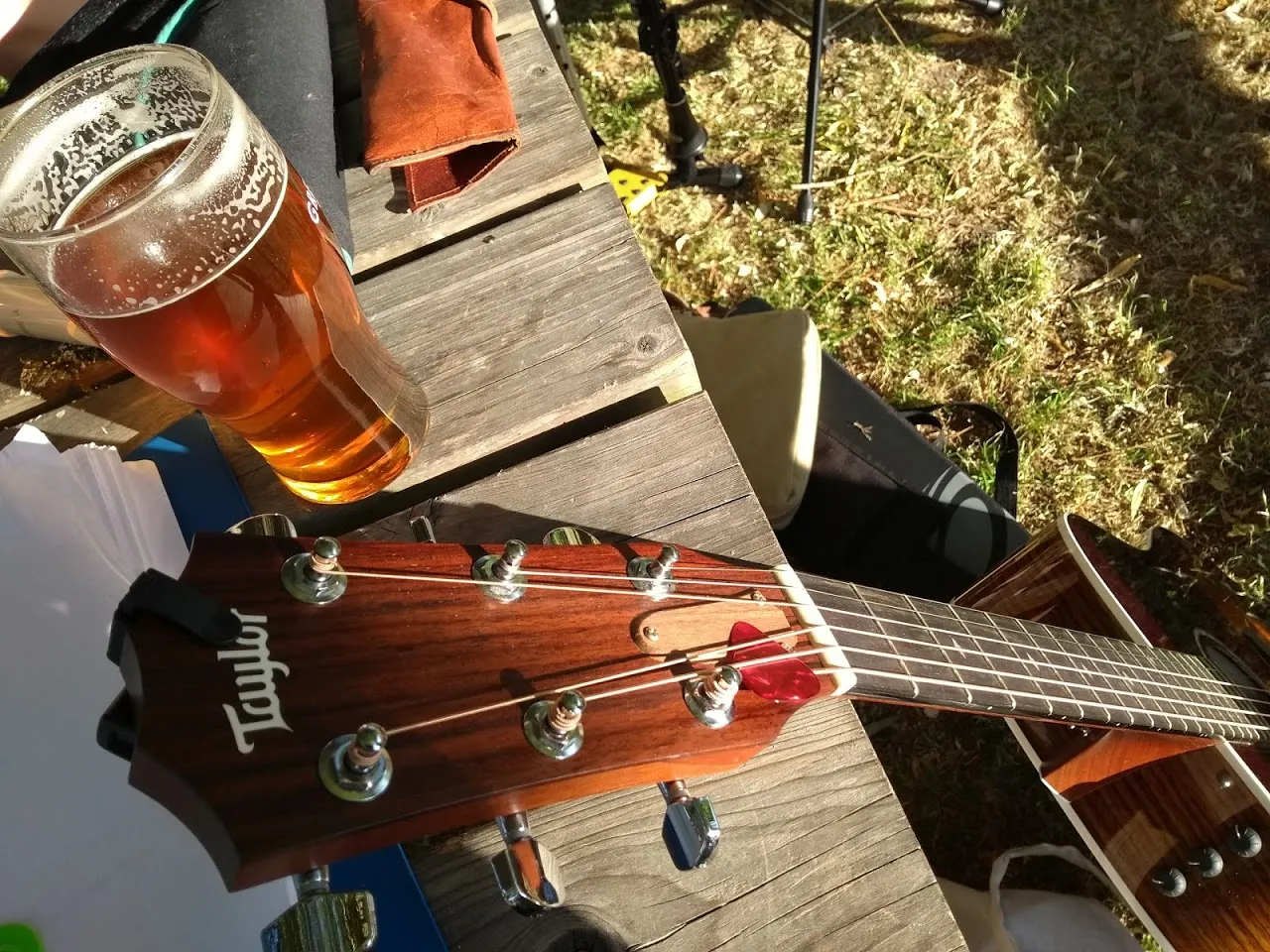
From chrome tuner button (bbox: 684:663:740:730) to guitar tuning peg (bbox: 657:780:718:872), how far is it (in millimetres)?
66

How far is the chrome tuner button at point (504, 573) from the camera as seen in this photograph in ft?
2.27

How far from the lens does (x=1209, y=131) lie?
2332 millimetres

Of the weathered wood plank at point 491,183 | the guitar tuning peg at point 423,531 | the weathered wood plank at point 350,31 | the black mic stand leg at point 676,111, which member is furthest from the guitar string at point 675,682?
the black mic stand leg at point 676,111

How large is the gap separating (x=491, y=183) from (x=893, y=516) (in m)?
0.96

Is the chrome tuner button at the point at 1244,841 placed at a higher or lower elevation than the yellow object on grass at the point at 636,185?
lower

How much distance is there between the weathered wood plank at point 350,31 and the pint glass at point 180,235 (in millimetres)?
522

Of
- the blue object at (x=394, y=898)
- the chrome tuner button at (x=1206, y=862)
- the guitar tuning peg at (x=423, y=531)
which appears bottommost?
the chrome tuner button at (x=1206, y=862)

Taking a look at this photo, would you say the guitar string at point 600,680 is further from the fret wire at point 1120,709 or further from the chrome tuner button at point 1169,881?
the chrome tuner button at point 1169,881

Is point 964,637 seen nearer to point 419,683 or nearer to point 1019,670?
point 1019,670

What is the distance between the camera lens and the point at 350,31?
4.03 feet

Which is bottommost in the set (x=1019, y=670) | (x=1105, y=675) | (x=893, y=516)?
(x=893, y=516)

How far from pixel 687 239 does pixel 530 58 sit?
1163 mm

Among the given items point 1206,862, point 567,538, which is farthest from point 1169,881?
point 567,538

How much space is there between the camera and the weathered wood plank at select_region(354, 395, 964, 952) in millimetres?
808
